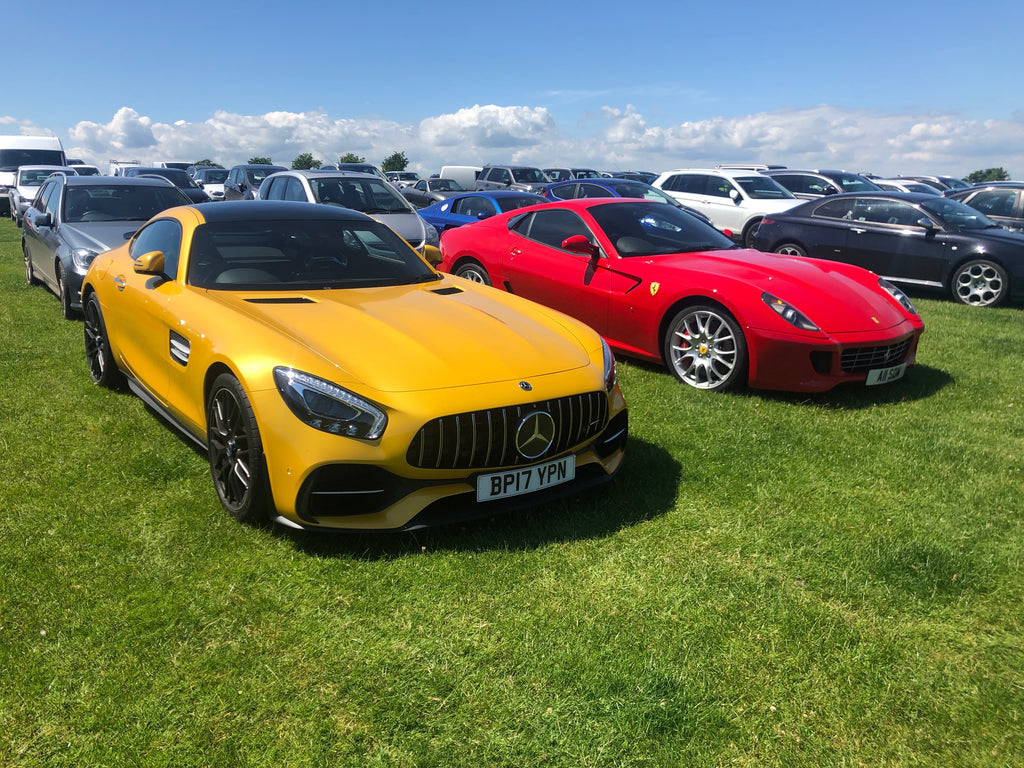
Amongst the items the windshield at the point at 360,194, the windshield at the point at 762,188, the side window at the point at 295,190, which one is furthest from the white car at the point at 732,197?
the side window at the point at 295,190

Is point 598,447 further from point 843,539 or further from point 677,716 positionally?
point 677,716

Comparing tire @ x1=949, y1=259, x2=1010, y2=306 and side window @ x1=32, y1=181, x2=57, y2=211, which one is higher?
side window @ x1=32, y1=181, x2=57, y2=211

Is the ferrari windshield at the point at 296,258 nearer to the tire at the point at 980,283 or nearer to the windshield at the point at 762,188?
the tire at the point at 980,283

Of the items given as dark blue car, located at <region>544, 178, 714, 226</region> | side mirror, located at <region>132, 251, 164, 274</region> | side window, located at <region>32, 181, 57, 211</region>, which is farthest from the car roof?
dark blue car, located at <region>544, 178, 714, 226</region>

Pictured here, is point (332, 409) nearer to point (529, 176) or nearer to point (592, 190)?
point (592, 190)

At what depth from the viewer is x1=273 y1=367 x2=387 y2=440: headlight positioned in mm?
3158

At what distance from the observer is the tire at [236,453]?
334cm

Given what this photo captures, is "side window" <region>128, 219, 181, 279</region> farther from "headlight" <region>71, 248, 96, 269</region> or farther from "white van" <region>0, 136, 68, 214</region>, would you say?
"white van" <region>0, 136, 68, 214</region>

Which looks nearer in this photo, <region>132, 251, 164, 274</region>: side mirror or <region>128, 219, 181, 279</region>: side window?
<region>132, 251, 164, 274</region>: side mirror

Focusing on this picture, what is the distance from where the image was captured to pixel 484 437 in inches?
129

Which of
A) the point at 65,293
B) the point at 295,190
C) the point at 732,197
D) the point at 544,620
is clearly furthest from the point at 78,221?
the point at 732,197

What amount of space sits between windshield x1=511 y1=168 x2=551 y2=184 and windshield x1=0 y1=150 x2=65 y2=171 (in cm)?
1507

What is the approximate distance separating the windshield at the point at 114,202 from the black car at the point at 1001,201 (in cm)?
1214

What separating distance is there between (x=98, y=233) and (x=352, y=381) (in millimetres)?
6235
